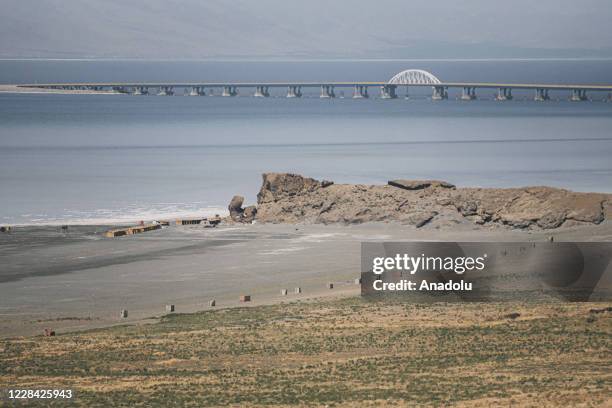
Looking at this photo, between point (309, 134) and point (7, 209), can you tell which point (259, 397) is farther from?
point (309, 134)

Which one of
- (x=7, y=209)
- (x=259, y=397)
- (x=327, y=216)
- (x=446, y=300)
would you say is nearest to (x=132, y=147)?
(x=7, y=209)

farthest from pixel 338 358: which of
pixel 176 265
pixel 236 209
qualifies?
pixel 236 209

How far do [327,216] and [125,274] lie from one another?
1344cm

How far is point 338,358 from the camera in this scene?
95.7ft

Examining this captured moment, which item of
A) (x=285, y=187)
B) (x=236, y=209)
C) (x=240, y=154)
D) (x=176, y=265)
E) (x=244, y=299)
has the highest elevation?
(x=240, y=154)

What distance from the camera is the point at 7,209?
211 feet

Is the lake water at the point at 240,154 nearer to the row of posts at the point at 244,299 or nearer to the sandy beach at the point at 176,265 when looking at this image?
the sandy beach at the point at 176,265

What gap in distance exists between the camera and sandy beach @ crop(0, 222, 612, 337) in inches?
1453

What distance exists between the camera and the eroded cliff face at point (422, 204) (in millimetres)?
50938
